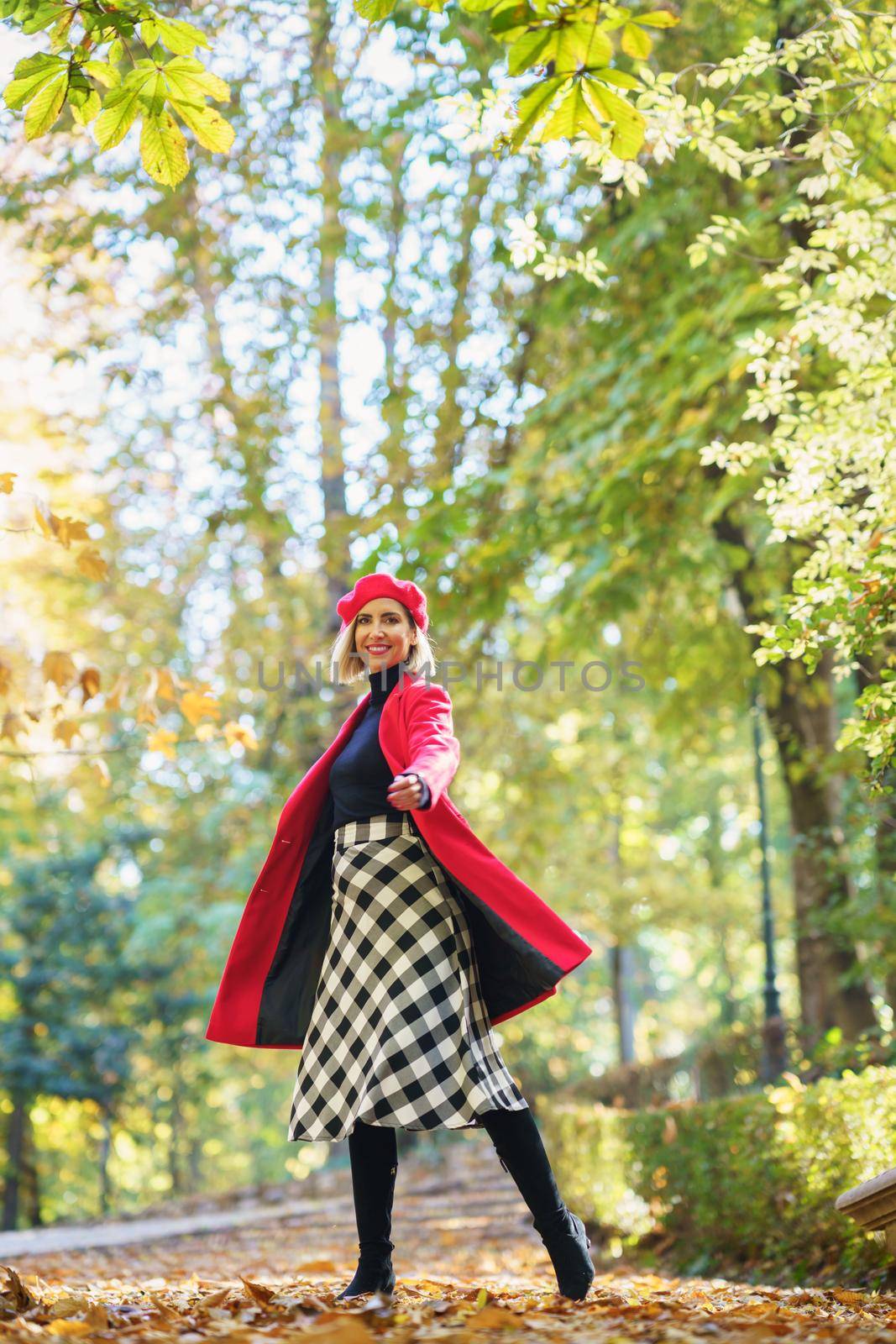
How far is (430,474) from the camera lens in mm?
9383

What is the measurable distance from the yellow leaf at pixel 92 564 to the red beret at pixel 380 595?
4.56ft

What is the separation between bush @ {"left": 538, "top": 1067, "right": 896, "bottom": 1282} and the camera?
16.4 feet

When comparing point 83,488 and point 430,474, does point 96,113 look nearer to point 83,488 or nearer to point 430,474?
point 430,474

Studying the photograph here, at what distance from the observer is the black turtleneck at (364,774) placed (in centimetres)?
355

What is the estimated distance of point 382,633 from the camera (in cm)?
377

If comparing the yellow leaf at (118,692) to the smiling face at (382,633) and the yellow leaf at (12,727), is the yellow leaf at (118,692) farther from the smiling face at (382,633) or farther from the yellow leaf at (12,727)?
the smiling face at (382,633)

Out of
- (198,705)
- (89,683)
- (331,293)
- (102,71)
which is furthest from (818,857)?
(331,293)

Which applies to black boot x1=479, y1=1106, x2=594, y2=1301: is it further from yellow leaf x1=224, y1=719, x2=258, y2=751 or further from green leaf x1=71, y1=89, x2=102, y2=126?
green leaf x1=71, y1=89, x2=102, y2=126

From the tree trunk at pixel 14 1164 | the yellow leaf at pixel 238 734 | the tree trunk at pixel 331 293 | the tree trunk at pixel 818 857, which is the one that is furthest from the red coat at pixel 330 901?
the tree trunk at pixel 14 1164

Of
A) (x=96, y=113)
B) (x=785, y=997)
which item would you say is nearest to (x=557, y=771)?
(x=96, y=113)

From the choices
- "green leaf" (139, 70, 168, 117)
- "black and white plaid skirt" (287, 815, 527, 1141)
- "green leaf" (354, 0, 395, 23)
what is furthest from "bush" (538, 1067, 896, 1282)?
"green leaf" (139, 70, 168, 117)

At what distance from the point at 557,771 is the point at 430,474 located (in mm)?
4035

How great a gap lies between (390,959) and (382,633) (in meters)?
1.00

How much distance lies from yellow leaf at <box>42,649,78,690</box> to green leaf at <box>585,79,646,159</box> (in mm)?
3018
